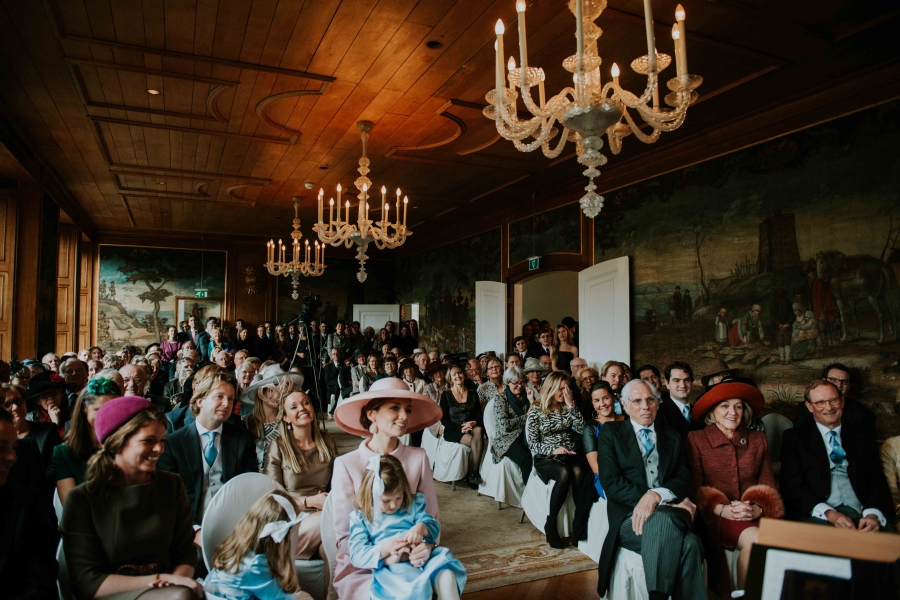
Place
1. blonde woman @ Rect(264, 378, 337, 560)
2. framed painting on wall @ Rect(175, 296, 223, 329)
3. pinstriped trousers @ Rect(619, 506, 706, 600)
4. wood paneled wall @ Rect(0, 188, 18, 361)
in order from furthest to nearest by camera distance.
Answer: framed painting on wall @ Rect(175, 296, 223, 329)
wood paneled wall @ Rect(0, 188, 18, 361)
blonde woman @ Rect(264, 378, 337, 560)
pinstriped trousers @ Rect(619, 506, 706, 600)

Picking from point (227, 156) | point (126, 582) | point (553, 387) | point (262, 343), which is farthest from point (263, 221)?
point (126, 582)

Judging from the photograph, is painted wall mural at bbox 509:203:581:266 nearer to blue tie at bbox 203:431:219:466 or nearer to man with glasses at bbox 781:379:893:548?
man with glasses at bbox 781:379:893:548

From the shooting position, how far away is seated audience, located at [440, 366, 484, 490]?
249 inches

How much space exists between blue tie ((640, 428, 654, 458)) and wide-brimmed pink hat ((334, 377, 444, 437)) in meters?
1.40

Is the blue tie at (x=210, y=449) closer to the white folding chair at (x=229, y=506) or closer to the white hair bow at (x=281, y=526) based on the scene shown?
the white folding chair at (x=229, y=506)

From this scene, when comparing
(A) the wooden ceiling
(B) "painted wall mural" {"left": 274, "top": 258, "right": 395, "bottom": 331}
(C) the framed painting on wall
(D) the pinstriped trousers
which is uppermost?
(A) the wooden ceiling

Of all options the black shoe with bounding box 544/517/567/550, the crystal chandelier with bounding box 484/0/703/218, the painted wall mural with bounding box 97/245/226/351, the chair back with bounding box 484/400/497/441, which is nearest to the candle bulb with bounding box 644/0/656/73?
the crystal chandelier with bounding box 484/0/703/218

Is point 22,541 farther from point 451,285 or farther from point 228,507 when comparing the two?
point 451,285

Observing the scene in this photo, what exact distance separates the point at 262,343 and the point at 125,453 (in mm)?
10625

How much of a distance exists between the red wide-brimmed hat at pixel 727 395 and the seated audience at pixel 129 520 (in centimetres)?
302

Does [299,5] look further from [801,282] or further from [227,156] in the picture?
[801,282]

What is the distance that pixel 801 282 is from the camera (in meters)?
5.57

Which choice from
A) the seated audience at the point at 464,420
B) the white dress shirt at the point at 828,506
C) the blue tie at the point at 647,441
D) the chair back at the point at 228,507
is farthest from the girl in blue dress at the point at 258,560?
the seated audience at the point at 464,420

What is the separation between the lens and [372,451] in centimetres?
292
